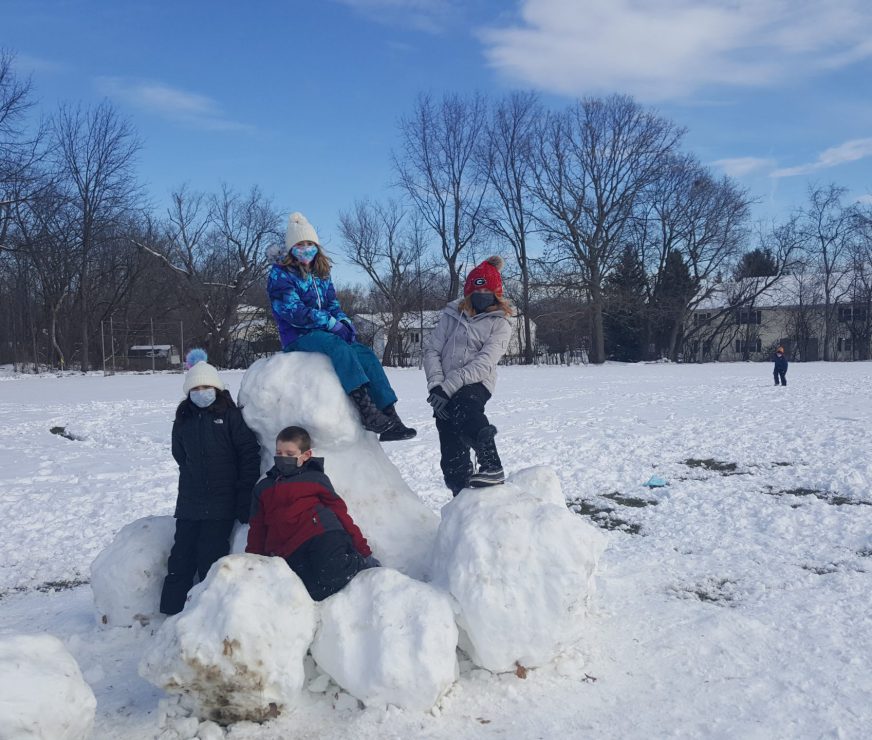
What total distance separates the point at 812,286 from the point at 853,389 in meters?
30.9

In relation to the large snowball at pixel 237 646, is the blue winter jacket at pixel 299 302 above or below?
above

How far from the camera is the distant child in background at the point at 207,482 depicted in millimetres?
3664

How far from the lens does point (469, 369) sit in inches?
164

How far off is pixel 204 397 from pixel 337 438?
2.67 feet

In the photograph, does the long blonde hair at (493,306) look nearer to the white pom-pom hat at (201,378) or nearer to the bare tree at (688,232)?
the white pom-pom hat at (201,378)

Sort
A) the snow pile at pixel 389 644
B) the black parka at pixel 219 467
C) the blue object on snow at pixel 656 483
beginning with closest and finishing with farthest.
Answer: the snow pile at pixel 389 644, the black parka at pixel 219 467, the blue object on snow at pixel 656 483

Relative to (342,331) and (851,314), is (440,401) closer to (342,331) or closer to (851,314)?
(342,331)

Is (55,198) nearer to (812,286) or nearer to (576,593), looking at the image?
(576,593)

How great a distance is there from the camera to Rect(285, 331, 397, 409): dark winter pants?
3.57 m

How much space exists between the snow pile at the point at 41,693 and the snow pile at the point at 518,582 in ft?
4.67

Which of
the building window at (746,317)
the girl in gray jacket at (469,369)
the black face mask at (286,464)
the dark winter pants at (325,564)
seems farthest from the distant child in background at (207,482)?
the building window at (746,317)

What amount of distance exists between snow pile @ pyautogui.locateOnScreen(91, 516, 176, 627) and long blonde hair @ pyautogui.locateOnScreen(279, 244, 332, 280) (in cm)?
162

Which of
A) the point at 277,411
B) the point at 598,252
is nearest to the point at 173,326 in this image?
the point at 598,252

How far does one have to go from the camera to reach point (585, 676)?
319 cm
